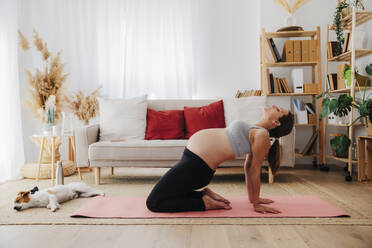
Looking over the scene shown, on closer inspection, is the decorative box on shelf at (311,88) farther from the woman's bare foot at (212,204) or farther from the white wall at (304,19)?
the woman's bare foot at (212,204)

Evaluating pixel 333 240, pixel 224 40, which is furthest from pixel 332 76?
pixel 333 240

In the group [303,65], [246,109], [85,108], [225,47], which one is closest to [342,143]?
[246,109]

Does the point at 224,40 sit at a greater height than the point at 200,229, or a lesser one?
greater

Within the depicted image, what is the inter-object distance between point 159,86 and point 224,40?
1185 mm

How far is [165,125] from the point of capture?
3.33 m

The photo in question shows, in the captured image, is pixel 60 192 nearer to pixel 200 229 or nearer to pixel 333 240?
pixel 200 229

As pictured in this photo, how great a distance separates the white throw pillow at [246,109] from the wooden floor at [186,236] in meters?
1.66

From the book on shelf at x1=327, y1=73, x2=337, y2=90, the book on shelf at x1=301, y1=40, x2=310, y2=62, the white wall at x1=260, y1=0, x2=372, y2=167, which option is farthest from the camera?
the white wall at x1=260, y1=0, x2=372, y2=167

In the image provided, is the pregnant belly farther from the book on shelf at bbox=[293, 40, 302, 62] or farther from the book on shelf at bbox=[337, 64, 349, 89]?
the book on shelf at bbox=[293, 40, 302, 62]

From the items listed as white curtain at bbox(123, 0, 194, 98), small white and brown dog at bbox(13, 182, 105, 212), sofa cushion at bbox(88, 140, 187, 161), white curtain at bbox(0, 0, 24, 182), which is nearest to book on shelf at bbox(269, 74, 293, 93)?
white curtain at bbox(123, 0, 194, 98)

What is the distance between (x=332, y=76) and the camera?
12.1ft

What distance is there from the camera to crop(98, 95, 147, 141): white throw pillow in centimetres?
333

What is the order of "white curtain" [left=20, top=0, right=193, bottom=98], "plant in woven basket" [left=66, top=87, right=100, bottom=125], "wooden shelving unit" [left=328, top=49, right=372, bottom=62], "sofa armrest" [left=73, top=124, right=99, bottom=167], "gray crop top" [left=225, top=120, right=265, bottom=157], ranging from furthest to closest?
"white curtain" [left=20, top=0, right=193, bottom=98], "plant in woven basket" [left=66, top=87, right=100, bottom=125], "wooden shelving unit" [left=328, top=49, right=372, bottom=62], "sofa armrest" [left=73, top=124, right=99, bottom=167], "gray crop top" [left=225, top=120, right=265, bottom=157]

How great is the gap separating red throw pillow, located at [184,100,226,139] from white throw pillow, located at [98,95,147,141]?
0.51m
